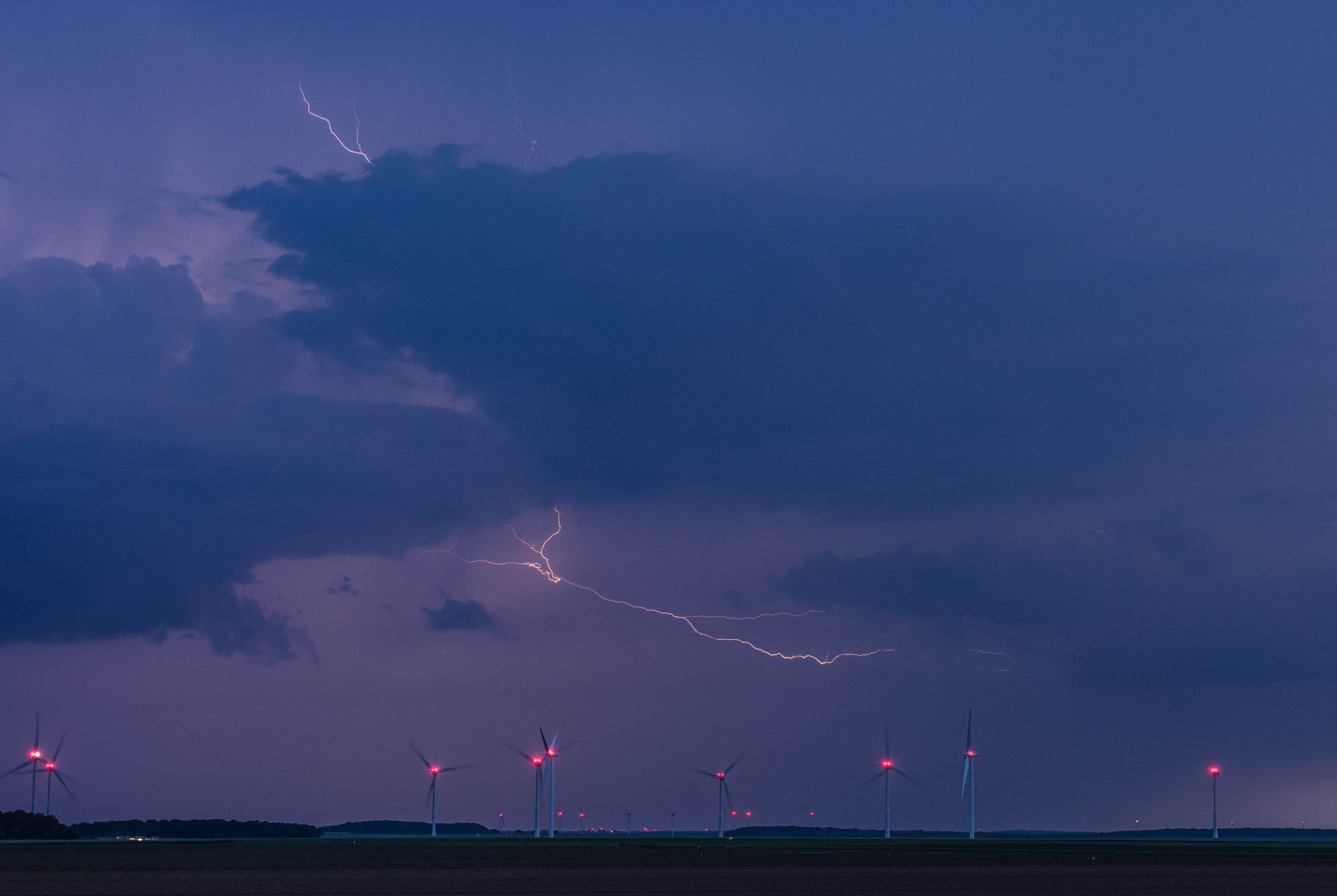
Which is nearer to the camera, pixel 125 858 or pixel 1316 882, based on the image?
pixel 1316 882

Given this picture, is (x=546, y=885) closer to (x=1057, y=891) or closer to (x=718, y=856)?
(x=1057, y=891)

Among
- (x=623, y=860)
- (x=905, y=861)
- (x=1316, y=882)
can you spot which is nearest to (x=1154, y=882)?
(x=1316, y=882)

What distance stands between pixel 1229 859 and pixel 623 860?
1846 inches

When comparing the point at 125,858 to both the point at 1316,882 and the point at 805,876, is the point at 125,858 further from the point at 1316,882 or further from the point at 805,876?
the point at 1316,882

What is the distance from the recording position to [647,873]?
60.4 meters

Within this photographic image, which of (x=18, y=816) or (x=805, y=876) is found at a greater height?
(x=805, y=876)

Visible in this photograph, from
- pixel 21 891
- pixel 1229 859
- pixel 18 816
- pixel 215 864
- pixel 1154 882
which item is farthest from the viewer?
pixel 18 816

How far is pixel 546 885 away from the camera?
165 feet

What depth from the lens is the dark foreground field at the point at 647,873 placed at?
4972 centimetres

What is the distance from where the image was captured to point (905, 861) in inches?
3135

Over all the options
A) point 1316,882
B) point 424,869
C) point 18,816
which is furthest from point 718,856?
point 18,816

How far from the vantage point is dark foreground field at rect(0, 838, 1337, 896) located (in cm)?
4972

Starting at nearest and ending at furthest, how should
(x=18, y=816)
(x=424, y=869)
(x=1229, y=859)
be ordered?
(x=424, y=869) < (x=1229, y=859) < (x=18, y=816)

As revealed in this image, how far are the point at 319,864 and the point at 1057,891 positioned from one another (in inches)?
1660
